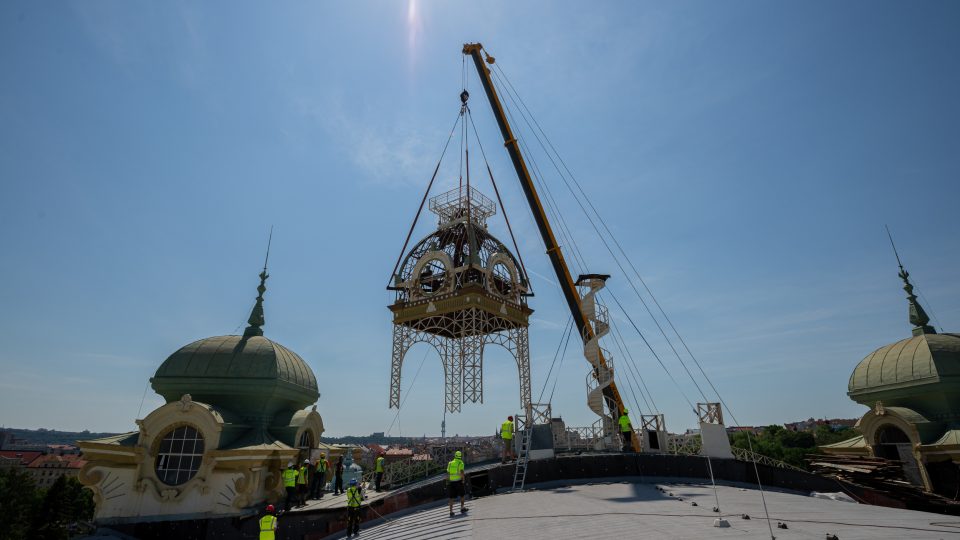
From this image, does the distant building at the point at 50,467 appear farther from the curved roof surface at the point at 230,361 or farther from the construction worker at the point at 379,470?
the construction worker at the point at 379,470

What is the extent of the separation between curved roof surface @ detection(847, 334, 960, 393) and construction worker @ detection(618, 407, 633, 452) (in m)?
17.4

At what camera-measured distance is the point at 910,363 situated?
933 inches

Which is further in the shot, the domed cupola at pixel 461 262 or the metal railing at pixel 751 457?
the domed cupola at pixel 461 262

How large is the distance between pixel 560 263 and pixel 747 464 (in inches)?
411

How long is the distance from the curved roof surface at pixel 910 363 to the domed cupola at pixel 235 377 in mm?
29765

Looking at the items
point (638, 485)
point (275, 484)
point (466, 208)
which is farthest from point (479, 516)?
point (466, 208)

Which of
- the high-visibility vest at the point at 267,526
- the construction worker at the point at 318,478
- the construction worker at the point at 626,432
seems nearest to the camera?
the high-visibility vest at the point at 267,526

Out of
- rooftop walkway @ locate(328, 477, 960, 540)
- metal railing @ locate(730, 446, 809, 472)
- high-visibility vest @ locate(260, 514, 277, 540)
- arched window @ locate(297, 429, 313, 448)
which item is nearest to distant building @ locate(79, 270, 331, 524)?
arched window @ locate(297, 429, 313, 448)

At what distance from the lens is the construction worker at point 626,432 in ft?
51.9

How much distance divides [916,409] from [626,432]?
1784cm

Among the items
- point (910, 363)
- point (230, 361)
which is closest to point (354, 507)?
point (230, 361)

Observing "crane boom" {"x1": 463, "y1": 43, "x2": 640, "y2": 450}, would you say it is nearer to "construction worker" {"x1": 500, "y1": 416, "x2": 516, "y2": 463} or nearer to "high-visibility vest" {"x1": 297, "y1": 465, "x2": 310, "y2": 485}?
"construction worker" {"x1": 500, "y1": 416, "x2": 516, "y2": 463}

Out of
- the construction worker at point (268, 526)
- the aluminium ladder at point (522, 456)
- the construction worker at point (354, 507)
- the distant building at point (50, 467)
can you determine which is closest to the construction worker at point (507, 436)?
the aluminium ladder at point (522, 456)

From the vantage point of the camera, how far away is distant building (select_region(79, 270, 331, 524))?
16.9 meters
